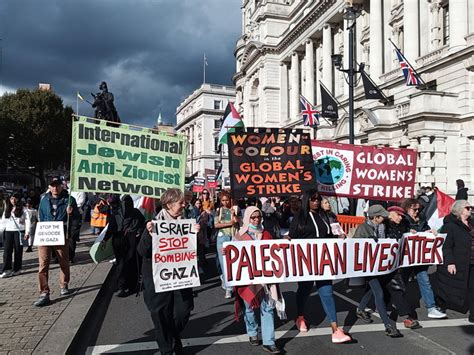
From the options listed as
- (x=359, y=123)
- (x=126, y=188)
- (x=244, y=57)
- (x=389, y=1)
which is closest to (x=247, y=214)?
(x=126, y=188)

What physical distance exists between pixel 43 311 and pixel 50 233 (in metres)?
1.23

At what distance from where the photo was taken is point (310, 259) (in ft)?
17.4

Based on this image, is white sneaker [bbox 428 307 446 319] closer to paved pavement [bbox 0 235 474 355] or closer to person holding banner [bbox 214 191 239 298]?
paved pavement [bbox 0 235 474 355]

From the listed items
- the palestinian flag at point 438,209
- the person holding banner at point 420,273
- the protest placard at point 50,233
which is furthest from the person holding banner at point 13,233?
the palestinian flag at point 438,209

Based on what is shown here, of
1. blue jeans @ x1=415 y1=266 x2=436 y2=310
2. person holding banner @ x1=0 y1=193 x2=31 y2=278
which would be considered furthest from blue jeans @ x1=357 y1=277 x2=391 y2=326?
person holding banner @ x1=0 y1=193 x2=31 y2=278

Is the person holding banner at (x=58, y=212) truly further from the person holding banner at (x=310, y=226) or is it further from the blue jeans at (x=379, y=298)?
the blue jeans at (x=379, y=298)

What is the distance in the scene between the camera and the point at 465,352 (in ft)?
15.6

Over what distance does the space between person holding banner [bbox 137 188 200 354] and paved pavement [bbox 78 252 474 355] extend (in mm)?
603

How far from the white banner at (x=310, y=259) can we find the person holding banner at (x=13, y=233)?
Answer: 17.9 ft

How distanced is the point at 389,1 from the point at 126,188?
2875 centimetres

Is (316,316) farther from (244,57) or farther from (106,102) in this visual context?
(244,57)

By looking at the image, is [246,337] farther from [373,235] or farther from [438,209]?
[438,209]

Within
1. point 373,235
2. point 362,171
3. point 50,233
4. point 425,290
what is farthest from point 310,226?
point 50,233

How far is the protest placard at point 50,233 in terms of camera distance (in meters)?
6.46
